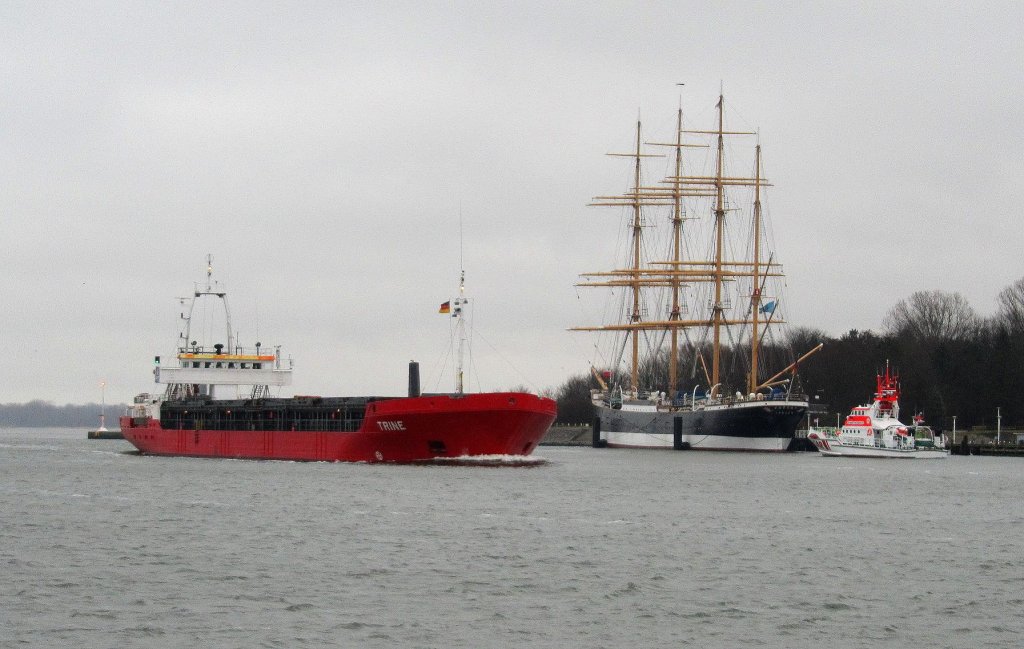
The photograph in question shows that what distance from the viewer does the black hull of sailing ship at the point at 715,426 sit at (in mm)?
99500

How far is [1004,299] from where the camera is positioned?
123m

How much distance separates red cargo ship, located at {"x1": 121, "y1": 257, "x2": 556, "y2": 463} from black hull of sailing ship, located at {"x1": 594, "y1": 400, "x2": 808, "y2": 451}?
37984 mm

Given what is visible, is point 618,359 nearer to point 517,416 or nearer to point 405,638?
point 517,416

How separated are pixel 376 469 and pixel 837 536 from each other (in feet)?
84.5

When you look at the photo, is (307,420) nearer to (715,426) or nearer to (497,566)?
(497,566)

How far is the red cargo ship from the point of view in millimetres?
55375

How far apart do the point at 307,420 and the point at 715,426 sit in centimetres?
4526

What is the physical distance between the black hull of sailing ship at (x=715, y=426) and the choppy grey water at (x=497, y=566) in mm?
49256

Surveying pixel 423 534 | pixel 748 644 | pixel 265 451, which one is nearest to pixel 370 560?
pixel 423 534

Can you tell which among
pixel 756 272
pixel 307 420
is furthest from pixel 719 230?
pixel 307 420

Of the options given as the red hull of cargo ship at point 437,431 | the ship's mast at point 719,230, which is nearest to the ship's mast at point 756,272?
the ship's mast at point 719,230

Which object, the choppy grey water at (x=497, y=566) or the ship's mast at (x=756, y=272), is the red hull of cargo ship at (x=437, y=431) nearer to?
the choppy grey water at (x=497, y=566)

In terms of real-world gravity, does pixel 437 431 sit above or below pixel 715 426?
below

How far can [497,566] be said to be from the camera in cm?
2767
